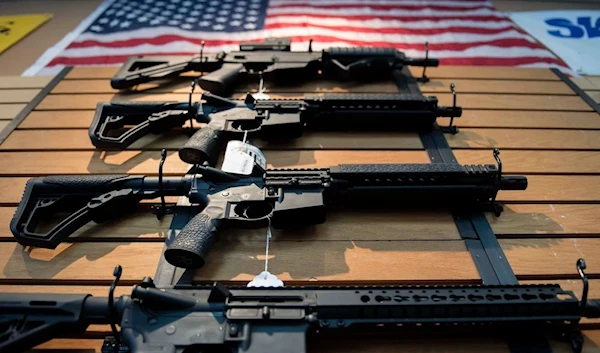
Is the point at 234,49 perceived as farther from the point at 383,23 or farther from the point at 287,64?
the point at 383,23

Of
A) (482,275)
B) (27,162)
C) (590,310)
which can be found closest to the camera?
(590,310)

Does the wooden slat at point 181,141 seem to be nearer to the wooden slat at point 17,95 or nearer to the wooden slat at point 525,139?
the wooden slat at point 525,139

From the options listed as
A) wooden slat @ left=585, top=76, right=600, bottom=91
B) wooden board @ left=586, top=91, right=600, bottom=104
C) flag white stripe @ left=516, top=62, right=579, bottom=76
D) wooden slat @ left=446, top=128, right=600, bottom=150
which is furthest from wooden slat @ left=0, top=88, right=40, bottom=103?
wooden slat @ left=585, top=76, right=600, bottom=91

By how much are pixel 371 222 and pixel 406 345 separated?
709 millimetres

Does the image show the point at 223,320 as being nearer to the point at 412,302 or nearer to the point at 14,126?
the point at 412,302

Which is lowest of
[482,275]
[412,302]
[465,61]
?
[482,275]

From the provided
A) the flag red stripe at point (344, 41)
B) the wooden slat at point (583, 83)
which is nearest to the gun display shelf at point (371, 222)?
the wooden slat at point (583, 83)

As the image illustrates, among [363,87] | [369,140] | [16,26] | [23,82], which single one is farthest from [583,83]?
[16,26]

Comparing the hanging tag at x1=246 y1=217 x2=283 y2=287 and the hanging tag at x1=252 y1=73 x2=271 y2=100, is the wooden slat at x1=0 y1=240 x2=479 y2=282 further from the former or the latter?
the hanging tag at x1=252 y1=73 x2=271 y2=100

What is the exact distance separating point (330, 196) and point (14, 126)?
7.56ft

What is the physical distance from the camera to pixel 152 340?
63.6 inches

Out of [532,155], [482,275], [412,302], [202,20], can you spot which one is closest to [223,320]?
[412,302]

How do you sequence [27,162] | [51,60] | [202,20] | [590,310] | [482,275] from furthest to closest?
[202,20]
[51,60]
[27,162]
[482,275]
[590,310]

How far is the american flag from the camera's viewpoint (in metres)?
4.30
